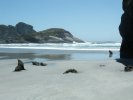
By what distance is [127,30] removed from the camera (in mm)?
39219

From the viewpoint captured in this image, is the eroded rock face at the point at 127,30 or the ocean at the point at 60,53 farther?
Answer: the ocean at the point at 60,53

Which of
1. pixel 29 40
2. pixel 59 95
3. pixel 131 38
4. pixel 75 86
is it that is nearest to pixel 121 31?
pixel 131 38

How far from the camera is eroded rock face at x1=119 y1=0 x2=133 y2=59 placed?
1505 inches

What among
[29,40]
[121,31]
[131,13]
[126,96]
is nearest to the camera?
[126,96]

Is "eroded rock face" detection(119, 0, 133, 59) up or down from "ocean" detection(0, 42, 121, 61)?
up

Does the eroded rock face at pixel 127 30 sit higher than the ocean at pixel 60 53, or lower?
higher

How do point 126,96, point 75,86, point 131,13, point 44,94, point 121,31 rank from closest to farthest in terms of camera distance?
point 126,96 < point 44,94 < point 75,86 < point 131,13 < point 121,31

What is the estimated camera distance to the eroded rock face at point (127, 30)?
38.2 meters

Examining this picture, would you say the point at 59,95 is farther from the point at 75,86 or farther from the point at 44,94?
the point at 75,86

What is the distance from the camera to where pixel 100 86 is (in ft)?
49.4

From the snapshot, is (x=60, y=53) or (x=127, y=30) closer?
(x=127, y=30)

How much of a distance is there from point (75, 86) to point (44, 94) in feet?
8.38

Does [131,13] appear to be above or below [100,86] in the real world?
above

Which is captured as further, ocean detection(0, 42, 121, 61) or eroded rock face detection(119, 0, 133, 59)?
ocean detection(0, 42, 121, 61)
